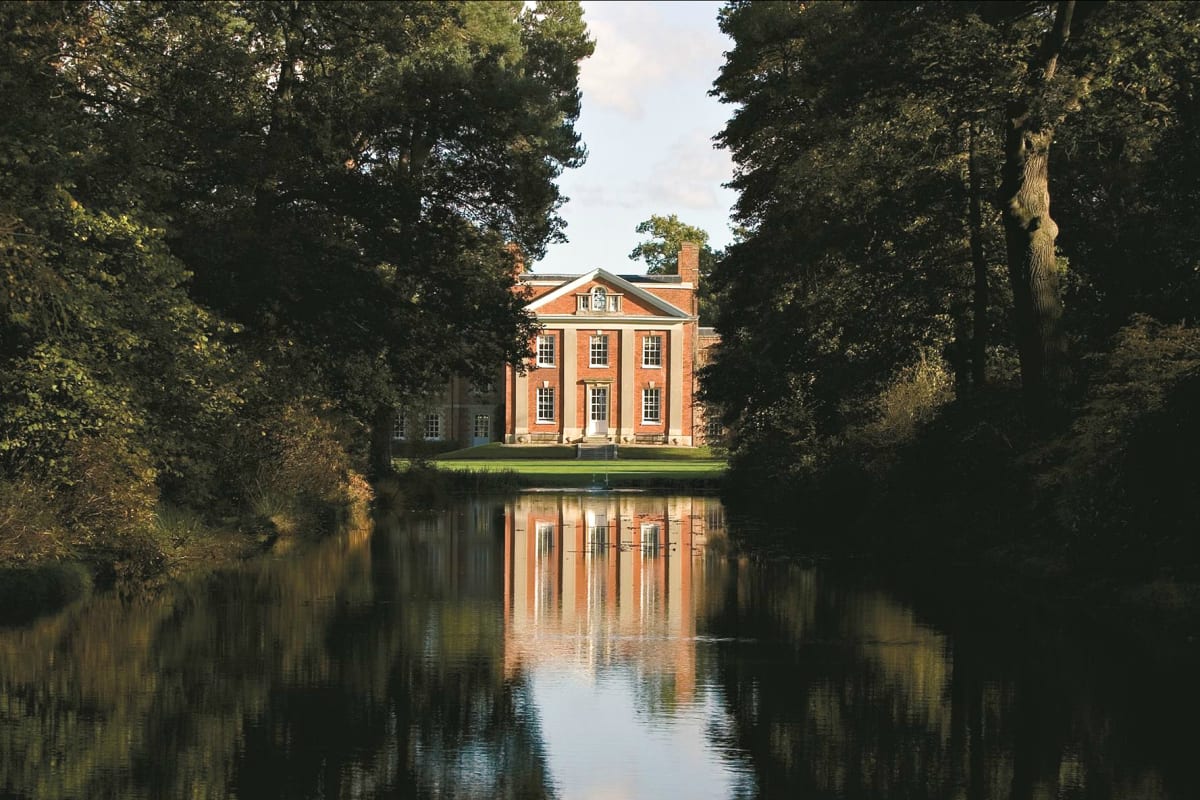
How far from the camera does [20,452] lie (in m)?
20.1

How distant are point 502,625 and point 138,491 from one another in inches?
244

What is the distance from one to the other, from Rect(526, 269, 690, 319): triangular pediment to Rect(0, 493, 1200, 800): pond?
78122 mm

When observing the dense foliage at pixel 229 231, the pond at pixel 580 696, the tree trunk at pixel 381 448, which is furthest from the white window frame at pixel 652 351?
the pond at pixel 580 696

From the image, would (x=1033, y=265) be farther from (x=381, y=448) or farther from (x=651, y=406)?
(x=651, y=406)

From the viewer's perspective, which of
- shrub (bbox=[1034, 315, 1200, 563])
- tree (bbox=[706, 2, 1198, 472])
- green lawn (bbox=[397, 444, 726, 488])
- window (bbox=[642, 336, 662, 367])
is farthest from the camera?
window (bbox=[642, 336, 662, 367])

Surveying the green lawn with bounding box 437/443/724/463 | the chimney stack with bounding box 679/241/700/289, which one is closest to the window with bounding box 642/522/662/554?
the green lawn with bounding box 437/443/724/463

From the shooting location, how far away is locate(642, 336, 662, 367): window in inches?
3927

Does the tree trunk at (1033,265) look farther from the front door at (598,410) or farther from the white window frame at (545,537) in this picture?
the front door at (598,410)

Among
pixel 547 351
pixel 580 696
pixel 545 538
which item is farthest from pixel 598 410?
pixel 580 696

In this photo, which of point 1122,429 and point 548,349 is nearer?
point 1122,429

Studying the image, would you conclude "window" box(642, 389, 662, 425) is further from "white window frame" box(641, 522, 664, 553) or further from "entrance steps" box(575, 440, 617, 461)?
"white window frame" box(641, 522, 664, 553)

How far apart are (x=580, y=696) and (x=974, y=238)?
2021 cm

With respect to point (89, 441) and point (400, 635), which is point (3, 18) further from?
point (400, 635)

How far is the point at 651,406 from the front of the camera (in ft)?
326
